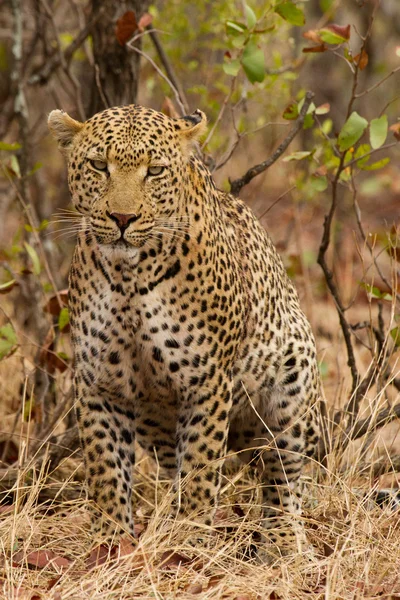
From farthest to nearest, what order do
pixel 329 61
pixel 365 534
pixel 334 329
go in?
pixel 329 61
pixel 334 329
pixel 365 534

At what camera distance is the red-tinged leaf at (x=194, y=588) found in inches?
179

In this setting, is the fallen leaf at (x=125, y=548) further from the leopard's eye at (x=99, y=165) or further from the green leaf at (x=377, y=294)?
the green leaf at (x=377, y=294)

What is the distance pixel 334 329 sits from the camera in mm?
11039

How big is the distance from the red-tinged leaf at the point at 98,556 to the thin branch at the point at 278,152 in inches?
99.9

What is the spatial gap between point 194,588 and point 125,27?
3679 mm

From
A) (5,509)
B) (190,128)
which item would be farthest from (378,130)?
(5,509)

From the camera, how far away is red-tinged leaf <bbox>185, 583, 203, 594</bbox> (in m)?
4.54

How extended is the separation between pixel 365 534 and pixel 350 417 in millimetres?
1725

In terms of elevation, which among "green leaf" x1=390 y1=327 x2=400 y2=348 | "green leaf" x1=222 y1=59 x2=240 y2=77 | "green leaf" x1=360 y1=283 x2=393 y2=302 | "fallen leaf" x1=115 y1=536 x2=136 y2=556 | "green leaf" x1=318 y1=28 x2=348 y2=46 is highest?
"green leaf" x1=318 y1=28 x2=348 y2=46

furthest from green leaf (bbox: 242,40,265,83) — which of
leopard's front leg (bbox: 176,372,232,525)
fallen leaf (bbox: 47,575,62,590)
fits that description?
fallen leaf (bbox: 47,575,62,590)

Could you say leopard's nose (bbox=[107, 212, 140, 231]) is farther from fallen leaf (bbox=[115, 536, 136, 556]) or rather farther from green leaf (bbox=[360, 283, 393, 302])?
green leaf (bbox=[360, 283, 393, 302])

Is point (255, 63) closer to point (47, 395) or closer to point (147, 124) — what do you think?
point (147, 124)

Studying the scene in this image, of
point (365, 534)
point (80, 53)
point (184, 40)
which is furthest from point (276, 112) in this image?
point (365, 534)

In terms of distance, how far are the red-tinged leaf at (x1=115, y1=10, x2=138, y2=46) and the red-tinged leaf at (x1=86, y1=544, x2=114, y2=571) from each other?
329 cm
